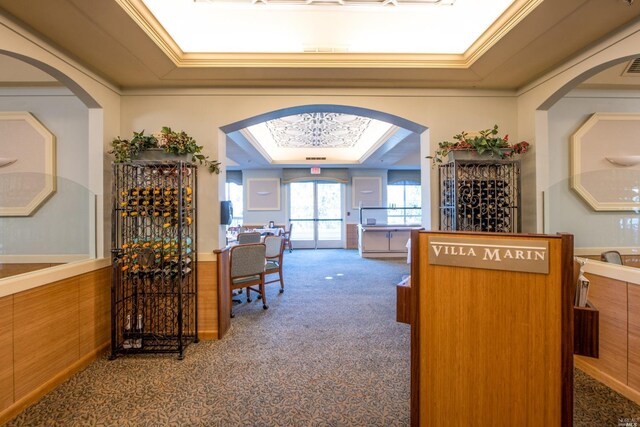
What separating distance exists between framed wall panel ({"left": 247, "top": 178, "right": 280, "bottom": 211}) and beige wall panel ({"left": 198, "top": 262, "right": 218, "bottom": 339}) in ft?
20.2

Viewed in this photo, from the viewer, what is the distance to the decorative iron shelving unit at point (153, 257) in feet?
8.49

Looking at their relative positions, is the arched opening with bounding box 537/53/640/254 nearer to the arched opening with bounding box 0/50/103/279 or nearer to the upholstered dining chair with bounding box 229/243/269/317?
the upholstered dining chair with bounding box 229/243/269/317

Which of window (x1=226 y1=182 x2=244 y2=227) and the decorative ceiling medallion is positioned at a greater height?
the decorative ceiling medallion

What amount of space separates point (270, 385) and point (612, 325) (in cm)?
277

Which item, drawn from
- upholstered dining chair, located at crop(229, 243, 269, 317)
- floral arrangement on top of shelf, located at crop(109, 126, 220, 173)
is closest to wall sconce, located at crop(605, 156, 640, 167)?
upholstered dining chair, located at crop(229, 243, 269, 317)

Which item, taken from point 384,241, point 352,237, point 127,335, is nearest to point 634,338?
point 127,335

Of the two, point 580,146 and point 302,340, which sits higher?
point 580,146

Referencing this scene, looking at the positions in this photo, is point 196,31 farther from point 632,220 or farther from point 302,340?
point 632,220

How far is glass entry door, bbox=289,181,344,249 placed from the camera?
→ 30.1ft

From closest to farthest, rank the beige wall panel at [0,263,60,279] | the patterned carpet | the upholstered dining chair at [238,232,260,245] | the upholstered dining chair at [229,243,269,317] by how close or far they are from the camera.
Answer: the patterned carpet
the beige wall panel at [0,263,60,279]
the upholstered dining chair at [229,243,269,317]
the upholstered dining chair at [238,232,260,245]

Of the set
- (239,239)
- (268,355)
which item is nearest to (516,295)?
(268,355)

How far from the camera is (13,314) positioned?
6.31ft

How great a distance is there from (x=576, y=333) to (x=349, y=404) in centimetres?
145

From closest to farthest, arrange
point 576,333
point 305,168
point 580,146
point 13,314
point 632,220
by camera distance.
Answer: point 576,333
point 13,314
point 632,220
point 580,146
point 305,168
